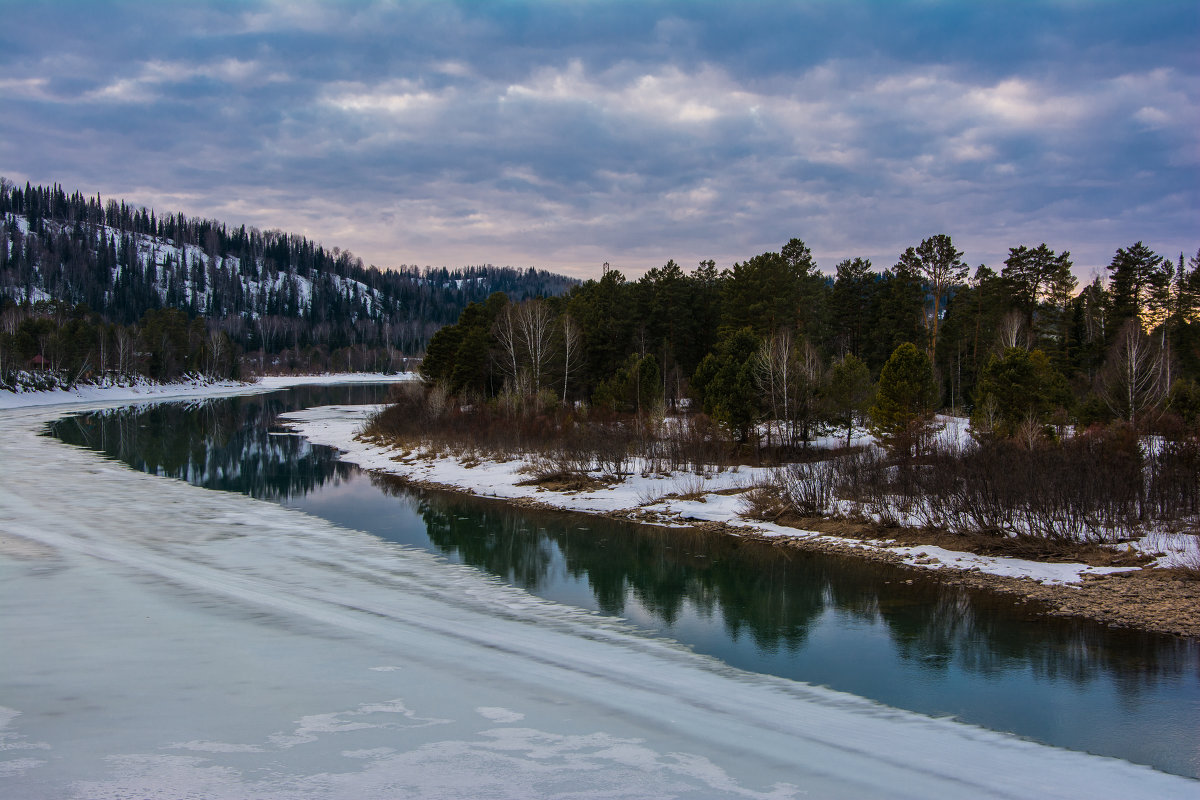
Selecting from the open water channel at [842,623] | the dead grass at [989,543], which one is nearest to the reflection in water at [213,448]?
the open water channel at [842,623]

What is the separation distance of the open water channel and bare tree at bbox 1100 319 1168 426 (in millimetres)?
25200

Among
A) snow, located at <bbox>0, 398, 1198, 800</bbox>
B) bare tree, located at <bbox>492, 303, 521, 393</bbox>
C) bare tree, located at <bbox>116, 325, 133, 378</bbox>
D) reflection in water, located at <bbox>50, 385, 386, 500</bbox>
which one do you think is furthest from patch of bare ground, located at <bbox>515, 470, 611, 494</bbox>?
bare tree, located at <bbox>116, 325, 133, 378</bbox>

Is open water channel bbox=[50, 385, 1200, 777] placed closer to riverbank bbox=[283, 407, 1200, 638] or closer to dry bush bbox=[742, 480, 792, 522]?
riverbank bbox=[283, 407, 1200, 638]

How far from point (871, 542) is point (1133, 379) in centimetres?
2389

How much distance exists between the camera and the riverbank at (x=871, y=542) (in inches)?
517

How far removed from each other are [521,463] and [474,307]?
100ft

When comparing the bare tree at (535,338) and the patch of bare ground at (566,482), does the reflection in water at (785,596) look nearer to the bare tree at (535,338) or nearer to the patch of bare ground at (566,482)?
the patch of bare ground at (566,482)

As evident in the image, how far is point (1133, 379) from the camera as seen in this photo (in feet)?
111

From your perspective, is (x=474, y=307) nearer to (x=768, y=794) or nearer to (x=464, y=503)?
(x=464, y=503)

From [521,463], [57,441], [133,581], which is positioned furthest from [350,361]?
[133,581]

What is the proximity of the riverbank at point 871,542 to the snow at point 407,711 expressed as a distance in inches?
261

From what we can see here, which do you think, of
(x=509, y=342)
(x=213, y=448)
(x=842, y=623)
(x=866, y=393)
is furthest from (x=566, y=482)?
(x=509, y=342)

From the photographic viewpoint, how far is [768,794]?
661 centimetres

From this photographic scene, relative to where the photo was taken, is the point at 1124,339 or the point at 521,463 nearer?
the point at 521,463
